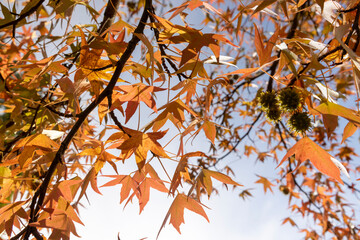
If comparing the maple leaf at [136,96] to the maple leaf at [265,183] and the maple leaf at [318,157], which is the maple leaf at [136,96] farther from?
the maple leaf at [265,183]

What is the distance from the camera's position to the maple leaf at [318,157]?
43cm

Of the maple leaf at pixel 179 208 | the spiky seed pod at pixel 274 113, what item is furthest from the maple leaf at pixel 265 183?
the maple leaf at pixel 179 208

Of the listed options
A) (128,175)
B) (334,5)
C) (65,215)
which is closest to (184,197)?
(128,175)

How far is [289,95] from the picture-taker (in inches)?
25.1

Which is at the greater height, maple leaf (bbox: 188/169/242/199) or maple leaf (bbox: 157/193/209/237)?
maple leaf (bbox: 188/169/242/199)

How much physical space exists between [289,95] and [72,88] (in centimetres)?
50

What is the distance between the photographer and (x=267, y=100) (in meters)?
0.70

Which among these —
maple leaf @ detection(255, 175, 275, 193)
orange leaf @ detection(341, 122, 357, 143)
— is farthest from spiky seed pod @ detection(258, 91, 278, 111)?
maple leaf @ detection(255, 175, 275, 193)

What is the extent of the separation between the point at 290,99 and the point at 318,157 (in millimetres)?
223

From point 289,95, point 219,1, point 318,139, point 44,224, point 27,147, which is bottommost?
point 44,224

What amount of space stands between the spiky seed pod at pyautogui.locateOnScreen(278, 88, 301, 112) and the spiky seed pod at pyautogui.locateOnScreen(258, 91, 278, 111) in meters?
0.05

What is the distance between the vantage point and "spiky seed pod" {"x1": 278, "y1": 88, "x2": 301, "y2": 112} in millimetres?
634

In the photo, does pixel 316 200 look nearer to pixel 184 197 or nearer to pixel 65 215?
pixel 184 197

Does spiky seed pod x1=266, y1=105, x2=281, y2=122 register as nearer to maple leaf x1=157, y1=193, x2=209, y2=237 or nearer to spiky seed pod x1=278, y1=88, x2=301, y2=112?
spiky seed pod x1=278, y1=88, x2=301, y2=112
